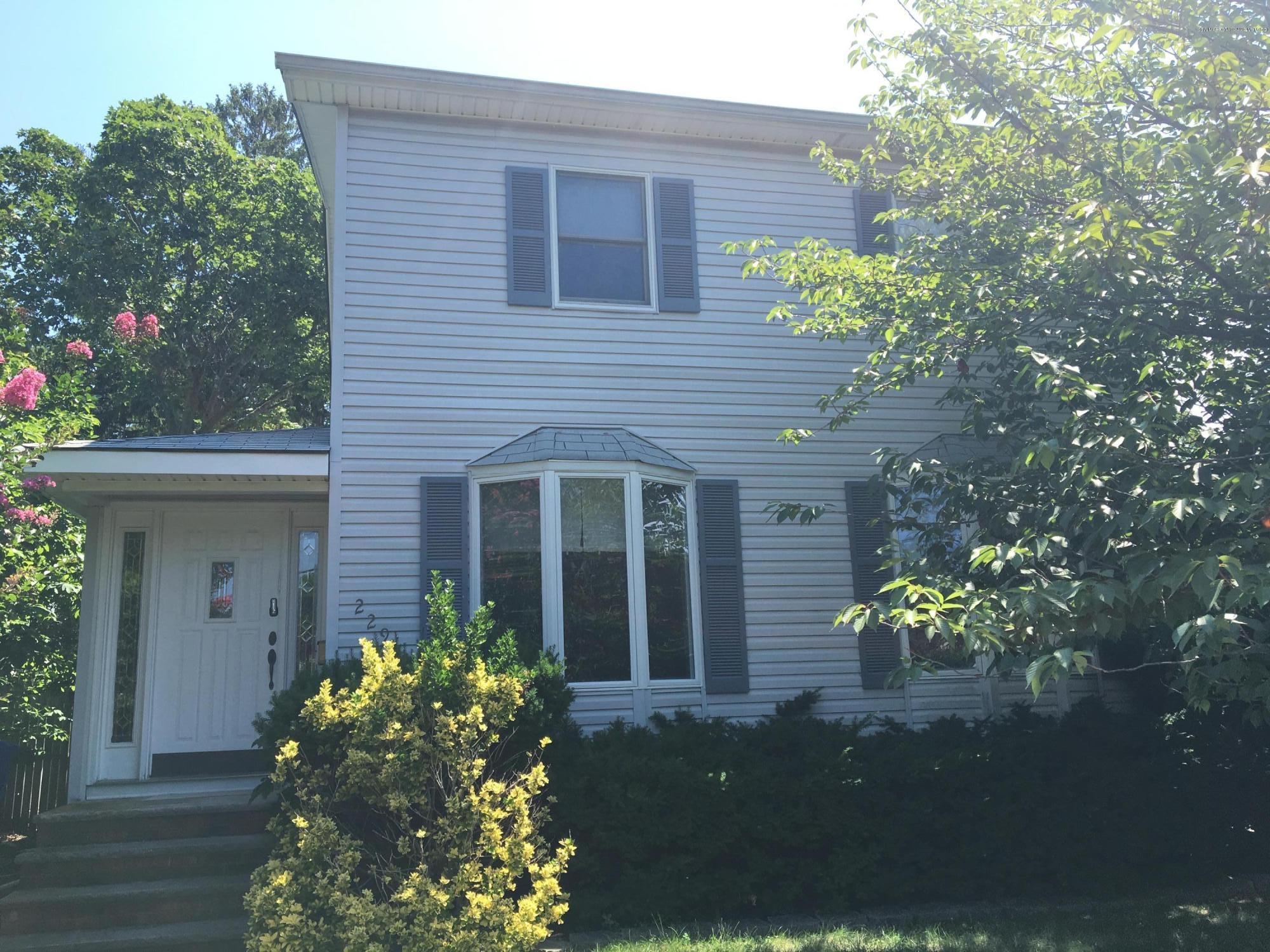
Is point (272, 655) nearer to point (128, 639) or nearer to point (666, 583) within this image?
point (128, 639)

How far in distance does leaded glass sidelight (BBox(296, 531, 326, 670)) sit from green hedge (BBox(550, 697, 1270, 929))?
9.50 feet

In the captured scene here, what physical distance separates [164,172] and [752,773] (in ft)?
60.3

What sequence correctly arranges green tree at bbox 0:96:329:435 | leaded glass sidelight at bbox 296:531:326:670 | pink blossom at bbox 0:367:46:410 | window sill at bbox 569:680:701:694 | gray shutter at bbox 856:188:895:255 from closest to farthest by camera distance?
window sill at bbox 569:680:701:694, leaded glass sidelight at bbox 296:531:326:670, gray shutter at bbox 856:188:895:255, pink blossom at bbox 0:367:46:410, green tree at bbox 0:96:329:435

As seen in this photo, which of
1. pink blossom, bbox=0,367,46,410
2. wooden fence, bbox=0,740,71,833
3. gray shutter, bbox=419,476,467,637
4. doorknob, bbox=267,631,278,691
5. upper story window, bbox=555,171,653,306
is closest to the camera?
gray shutter, bbox=419,476,467,637

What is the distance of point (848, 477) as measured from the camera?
9.12 metres

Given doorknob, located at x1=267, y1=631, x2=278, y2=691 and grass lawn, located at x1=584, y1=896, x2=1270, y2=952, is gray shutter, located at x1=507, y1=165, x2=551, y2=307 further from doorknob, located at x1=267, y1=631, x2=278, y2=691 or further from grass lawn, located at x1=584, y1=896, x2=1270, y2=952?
grass lawn, located at x1=584, y1=896, x2=1270, y2=952

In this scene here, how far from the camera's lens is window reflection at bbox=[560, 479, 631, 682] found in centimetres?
784

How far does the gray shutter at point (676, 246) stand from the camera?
9.02 metres

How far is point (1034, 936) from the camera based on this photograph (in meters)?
5.93

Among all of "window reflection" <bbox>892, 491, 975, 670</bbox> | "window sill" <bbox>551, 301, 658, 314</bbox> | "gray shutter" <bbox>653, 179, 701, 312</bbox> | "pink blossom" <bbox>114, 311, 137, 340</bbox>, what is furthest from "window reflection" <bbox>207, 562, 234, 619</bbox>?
"pink blossom" <bbox>114, 311, 137, 340</bbox>

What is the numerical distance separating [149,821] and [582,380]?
4.71 m

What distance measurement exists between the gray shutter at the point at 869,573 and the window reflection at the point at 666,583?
1.62 m

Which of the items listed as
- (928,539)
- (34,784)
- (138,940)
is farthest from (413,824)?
(34,784)

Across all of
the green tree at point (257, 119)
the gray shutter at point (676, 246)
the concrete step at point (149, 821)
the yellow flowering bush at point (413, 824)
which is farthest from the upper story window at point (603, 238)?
the green tree at point (257, 119)
